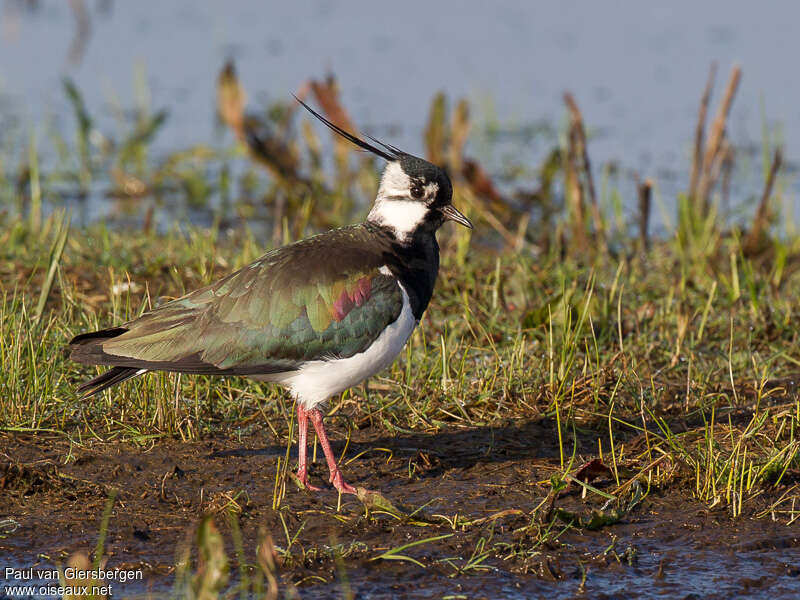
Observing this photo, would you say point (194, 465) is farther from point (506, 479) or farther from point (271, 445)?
point (506, 479)

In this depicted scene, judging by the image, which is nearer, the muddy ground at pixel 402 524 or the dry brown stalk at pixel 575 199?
the muddy ground at pixel 402 524

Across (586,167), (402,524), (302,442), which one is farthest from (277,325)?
(586,167)

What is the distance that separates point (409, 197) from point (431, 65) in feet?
24.3

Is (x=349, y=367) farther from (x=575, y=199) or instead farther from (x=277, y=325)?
(x=575, y=199)

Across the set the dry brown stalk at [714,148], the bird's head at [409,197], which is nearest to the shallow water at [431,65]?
the dry brown stalk at [714,148]

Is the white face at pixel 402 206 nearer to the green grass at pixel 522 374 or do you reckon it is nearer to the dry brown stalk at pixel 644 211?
the green grass at pixel 522 374

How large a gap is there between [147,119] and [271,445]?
5.94m

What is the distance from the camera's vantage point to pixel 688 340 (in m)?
5.74

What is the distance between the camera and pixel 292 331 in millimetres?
4258

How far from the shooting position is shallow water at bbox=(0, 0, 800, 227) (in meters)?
10.5

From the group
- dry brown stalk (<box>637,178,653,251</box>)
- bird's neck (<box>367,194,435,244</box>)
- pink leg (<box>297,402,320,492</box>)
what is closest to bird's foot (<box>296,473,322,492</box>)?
pink leg (<box>297,402,320,492</box>)

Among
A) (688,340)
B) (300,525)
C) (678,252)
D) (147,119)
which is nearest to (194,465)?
Result: (300,525)

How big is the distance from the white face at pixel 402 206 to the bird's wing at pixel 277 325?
34 cm

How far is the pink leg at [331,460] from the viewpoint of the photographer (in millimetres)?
4215
